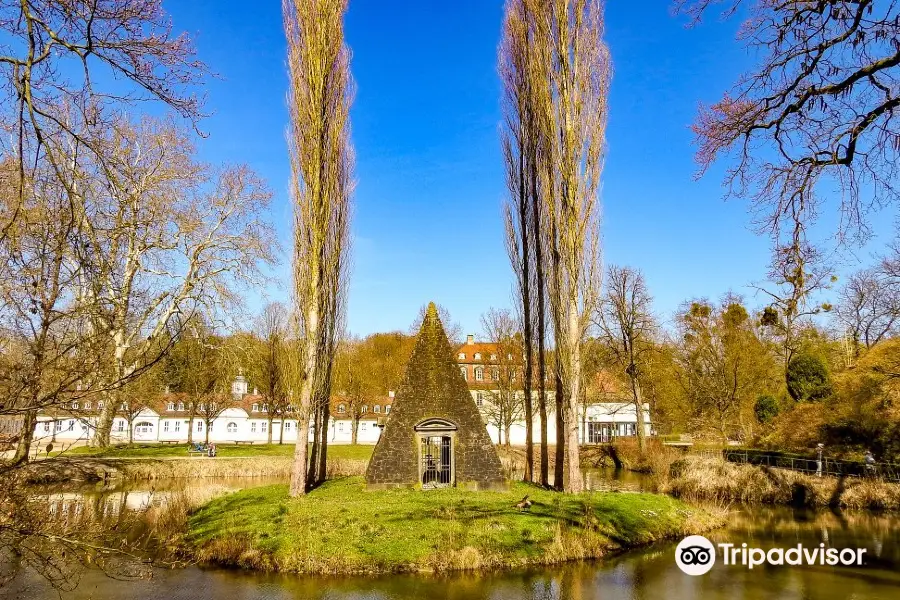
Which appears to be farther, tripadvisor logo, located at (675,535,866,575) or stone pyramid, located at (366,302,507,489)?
stone pyramid, located at (366,302,507,489)

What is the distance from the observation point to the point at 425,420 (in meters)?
18.5

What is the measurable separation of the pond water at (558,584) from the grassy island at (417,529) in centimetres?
48

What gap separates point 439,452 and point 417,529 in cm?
510

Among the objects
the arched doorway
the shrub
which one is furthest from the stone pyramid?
the shrub

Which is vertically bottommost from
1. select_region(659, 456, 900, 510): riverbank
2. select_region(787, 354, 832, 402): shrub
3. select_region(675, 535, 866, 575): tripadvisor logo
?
select_region(675, 535, 866, 575): tripadvisor logo

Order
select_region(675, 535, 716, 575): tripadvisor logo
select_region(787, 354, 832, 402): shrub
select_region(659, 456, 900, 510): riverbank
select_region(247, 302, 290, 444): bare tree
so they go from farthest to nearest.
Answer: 1. select_region(247, 302, 290, 444): bare tree
2. select_region(787, 354, 832, 402): shrub
3. select_region(659, 456, 900, 510): riverbank
4. select_region(675, 535, 716, 575): tripadvisor logo

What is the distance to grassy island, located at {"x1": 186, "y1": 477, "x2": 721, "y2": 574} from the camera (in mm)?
13125

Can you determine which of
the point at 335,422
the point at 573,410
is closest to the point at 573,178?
the point at 573,410

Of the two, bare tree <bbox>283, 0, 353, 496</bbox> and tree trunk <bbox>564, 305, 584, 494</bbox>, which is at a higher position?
bare tree <bbox>283, 0, 353, 496</bbox>

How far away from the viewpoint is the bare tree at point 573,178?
18.9m

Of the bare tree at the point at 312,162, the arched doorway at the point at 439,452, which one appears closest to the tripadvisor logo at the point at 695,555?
the arched doorway at the point at 439,452

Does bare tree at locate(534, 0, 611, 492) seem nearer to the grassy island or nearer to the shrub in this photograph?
the grassy island

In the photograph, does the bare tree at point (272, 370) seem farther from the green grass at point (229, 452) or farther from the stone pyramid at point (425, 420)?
the stone pyramid at point (425, 420)

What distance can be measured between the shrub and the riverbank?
698 cm
